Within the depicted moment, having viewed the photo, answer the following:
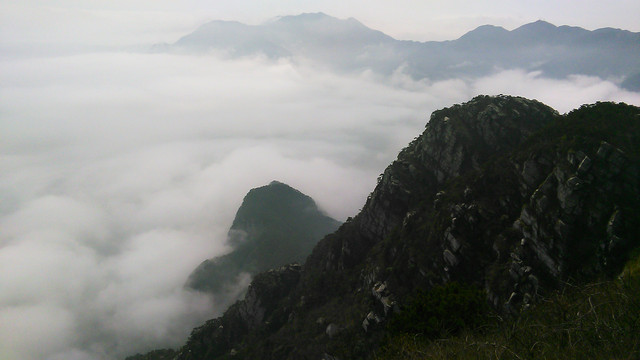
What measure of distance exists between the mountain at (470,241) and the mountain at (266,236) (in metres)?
64.0

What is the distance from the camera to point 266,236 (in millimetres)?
174125

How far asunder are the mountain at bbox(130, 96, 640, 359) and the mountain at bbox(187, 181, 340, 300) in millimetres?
63987

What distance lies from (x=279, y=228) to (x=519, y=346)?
16335 centimetres

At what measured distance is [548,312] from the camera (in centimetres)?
2177

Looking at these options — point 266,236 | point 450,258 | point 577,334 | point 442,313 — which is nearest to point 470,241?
point 450,258

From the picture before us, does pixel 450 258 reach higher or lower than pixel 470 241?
lower

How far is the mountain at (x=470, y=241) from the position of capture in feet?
133

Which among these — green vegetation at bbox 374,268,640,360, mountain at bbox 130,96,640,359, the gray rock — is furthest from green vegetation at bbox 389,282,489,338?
the gray rock

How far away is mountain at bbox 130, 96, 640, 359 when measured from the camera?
4056 cm

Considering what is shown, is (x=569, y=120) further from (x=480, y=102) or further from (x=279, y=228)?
(x=279, y=228)

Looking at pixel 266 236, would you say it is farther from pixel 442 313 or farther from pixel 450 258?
pixel 442 313

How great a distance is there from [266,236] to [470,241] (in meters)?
128

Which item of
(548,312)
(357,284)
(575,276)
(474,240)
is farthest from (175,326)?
(548,312)

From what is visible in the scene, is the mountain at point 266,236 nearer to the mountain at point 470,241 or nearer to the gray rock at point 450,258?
the mountain at point 470,241
